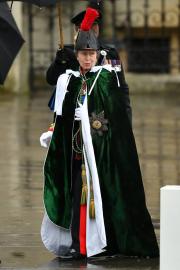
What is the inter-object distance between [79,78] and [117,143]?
22.4 inches

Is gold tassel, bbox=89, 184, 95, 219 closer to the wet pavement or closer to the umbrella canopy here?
the wet pavement

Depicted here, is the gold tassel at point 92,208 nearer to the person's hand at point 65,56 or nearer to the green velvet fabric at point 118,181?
the green velvet fabric at point 118,181

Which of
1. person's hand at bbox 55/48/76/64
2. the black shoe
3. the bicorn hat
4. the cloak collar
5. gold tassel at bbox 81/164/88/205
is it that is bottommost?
Answer: the black shoe

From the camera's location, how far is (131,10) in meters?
20.5

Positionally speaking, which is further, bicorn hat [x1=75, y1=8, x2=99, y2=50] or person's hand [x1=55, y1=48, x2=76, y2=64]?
person's hand [x1=55, y1=48, x2=76, y2=64]

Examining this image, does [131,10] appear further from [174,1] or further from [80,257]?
[80,257]

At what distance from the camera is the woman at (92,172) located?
8602 mm

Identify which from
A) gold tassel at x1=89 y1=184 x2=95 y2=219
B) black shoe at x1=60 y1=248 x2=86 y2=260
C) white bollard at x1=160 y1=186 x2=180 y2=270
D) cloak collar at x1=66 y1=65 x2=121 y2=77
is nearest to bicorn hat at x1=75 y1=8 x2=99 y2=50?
cloak collar at x1=66 y1=65 x2=121 y2=77

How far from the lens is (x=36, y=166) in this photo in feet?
42.6

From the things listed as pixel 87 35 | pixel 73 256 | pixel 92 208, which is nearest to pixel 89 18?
pixel 87 35

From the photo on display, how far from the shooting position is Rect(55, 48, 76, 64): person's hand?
8.80m

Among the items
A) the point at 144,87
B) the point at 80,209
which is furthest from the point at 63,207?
the point at 144,87

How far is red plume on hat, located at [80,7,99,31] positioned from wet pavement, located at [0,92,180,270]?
5.67 ft

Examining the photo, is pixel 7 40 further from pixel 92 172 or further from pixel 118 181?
pixel 118 181
